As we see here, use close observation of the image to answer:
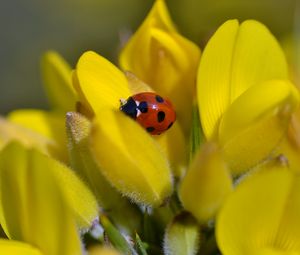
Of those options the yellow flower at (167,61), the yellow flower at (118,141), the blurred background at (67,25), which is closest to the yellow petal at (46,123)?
the yellow flower at (167,61)

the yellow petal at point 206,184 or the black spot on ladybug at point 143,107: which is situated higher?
the black spot on ladybug at point 143,107

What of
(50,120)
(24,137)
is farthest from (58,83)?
(24,137)

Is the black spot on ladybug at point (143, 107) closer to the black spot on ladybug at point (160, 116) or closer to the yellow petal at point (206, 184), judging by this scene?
the black spot on ladybug at point (160, 116)

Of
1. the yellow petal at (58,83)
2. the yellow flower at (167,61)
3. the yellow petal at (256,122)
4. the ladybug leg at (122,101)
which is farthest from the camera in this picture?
the yellow petal at (58,83)

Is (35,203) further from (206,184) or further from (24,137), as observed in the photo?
Answer: (24,137)

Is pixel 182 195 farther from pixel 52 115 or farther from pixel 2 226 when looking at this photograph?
pixel 52 115

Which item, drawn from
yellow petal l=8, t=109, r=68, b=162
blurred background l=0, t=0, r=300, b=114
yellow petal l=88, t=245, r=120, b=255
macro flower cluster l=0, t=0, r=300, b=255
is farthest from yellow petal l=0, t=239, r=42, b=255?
blurred background l=0, t=0, r=300, b=114

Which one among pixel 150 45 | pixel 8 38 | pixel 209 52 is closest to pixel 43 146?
pixel 150 45
